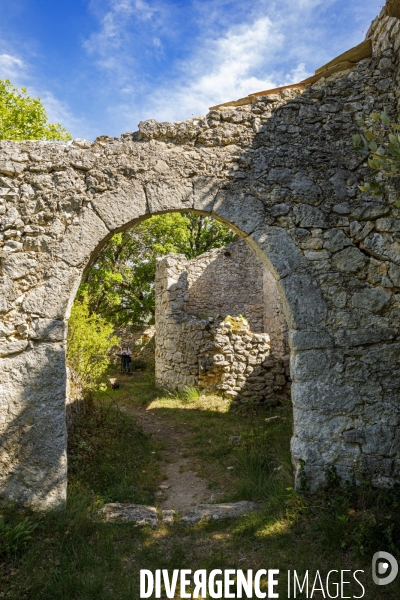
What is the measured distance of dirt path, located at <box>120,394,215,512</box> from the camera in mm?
4289

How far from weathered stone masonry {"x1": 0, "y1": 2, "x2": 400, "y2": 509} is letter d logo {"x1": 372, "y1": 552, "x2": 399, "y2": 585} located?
0.77 meters

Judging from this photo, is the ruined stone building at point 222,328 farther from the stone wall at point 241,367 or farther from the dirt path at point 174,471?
the dirt path at point 174,471

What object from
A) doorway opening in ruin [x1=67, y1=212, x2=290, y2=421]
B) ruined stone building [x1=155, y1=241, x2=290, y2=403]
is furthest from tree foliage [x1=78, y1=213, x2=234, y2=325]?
ruined stone building [x1=155, y1=241, x2=290, y2=403]

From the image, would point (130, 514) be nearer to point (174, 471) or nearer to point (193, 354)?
point (174, 471)

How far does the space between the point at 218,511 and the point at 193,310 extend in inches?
368

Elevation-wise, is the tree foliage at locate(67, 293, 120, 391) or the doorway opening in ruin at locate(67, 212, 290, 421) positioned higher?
the doorway opening in ruin at locate(67, 212, 290, 421)

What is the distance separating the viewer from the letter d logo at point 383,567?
9.00 ft

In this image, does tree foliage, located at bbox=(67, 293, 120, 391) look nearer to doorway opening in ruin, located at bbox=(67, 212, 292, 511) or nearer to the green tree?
doorway opening in ruin, located at bbox=(67, 212, 292, 511)

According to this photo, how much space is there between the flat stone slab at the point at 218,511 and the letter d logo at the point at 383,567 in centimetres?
113

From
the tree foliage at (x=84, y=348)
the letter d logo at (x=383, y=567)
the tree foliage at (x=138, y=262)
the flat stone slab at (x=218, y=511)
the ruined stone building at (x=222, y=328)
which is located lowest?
the letter d logo at (x=383, y=567)

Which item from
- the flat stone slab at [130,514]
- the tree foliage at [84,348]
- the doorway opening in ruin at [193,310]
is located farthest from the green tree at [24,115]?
the flat stone slab at [130,514]

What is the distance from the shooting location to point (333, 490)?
3555 millimetres

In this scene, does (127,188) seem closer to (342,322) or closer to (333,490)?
(342,322)

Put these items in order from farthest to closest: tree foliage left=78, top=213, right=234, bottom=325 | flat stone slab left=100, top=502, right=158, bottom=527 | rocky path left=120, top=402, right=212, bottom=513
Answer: tree foliage left=78, top=213, right=234, bottom=325, rocky path left=120, top=402, right=212, bottom=513, flat stone slab left=100, top=502, right=158, bottom=527
